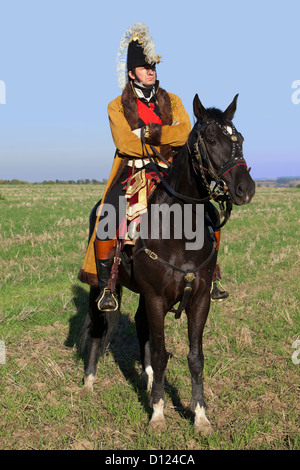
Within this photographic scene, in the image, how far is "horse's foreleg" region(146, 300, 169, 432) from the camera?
13.1 ft

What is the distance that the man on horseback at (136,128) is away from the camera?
4285 millimetres

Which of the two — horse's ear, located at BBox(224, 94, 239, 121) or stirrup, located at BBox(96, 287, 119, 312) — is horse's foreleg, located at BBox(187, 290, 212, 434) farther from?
horse's ear, located at BBox(224, 94, 239, 121)

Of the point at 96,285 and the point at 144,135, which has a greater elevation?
the point at 144,135

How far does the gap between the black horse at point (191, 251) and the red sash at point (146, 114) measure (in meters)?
0.69

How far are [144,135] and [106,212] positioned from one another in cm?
96

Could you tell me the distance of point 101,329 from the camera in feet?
18.3

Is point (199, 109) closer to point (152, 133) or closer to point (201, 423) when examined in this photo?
point (152, 133)

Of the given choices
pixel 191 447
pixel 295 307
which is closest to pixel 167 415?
pixel 191 447

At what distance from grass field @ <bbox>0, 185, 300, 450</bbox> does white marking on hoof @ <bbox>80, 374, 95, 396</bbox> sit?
0.08 meters

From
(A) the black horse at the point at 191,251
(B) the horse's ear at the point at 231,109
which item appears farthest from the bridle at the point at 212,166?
(B) the horse's ear at the point at 231,109

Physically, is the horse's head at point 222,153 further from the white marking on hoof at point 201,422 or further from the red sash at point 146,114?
the white marking on hoof at point 201,422

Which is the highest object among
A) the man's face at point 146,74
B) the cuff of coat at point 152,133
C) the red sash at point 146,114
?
the man's face at point 146,74

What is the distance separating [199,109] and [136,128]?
980mm

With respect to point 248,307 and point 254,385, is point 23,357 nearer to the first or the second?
point 254,385
